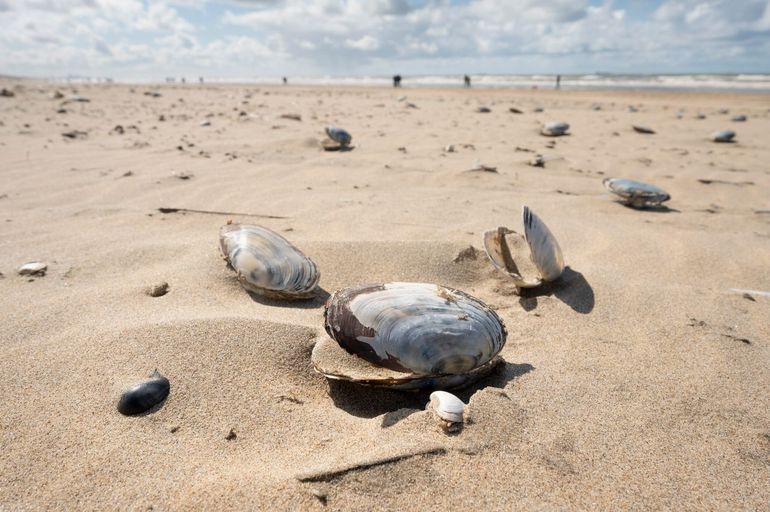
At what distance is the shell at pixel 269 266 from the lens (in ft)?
8.06

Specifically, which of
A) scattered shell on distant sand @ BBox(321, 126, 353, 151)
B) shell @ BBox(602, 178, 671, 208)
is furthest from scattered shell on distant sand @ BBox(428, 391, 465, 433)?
scattered shell on distant sand @ BBox(321, 126, 353, 151)

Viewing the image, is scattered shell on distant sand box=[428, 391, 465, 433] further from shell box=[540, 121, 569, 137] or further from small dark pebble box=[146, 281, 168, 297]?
shell box=[540, 121, 569, 137]

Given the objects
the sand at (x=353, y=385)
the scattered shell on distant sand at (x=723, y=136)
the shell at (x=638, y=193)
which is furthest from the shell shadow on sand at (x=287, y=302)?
the scattered shell on distant sand at (x=723, y=136)

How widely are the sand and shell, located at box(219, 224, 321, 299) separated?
9 centimetres

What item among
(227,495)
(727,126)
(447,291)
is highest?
(447,291)

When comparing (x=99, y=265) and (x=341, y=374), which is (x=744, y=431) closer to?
(x=341, y=374)

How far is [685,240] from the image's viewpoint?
344 centimetres

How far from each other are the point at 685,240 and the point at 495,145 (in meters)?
4.16

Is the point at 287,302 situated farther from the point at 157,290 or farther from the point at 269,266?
the point at 157,290

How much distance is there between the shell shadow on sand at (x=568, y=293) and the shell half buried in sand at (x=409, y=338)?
0.79m

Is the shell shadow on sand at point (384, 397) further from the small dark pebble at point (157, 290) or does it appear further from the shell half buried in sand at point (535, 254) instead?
the small dark pebble at point (157, 290)

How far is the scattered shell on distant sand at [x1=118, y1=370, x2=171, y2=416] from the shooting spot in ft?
5.33

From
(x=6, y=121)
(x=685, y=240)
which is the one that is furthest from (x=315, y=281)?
(x=6, y=121)

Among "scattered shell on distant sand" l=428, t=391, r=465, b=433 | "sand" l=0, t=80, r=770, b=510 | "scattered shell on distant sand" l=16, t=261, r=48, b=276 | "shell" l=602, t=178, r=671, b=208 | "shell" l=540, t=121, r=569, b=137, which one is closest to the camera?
"sand" l=0, t=80, r=770, b=510
